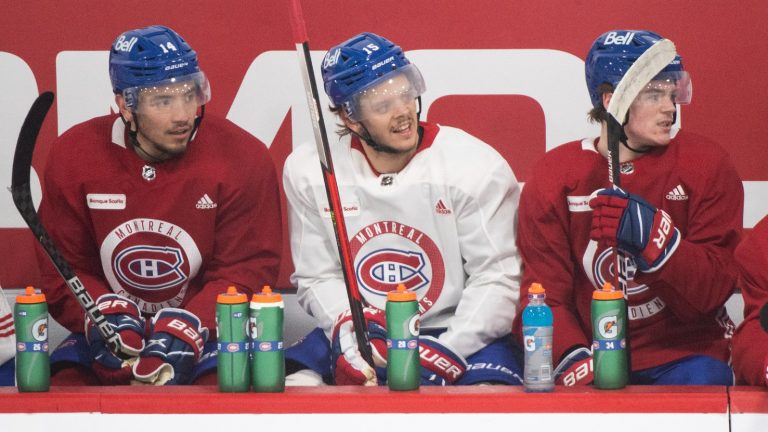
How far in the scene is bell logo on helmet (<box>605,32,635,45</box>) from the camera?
3082mm

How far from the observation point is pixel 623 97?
273 cm

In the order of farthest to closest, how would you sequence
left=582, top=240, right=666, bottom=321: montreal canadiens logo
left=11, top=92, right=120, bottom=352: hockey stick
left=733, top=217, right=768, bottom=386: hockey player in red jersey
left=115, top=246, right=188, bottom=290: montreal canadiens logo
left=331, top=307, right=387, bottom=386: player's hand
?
left=115, top=246, right=188, bottom=290: montreal canadiens logo → left=582, top=240, right=666, bottom=321: montreal canadiens logo → left=331, top=307, right=387, bottom=386: player's hand → left=11, top=92, right=120, bottom=352: hockey stick → left=733, top=217, right=768, bottom=386: hockey player in red jersey

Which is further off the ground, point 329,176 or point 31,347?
point 329,176

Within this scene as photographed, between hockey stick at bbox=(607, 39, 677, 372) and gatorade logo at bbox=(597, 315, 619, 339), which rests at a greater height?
hockey stick at bbox=(607, 39, 677, 372)

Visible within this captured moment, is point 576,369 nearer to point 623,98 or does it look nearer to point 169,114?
point 623,98

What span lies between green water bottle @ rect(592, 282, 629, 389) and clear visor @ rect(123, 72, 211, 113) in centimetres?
123

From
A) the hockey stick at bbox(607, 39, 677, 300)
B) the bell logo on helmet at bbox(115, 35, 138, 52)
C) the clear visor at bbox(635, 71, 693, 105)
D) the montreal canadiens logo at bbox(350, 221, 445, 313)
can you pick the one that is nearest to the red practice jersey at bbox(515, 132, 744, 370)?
the clear visor at bbox(635, 71, 693, 105)

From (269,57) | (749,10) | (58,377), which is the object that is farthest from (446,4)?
(58,377)

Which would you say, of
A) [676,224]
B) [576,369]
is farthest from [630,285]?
[576,369]

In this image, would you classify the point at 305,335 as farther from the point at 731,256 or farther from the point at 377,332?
the point at 731,256

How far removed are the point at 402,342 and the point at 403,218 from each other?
790mm

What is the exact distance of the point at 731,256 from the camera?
303 centimetres

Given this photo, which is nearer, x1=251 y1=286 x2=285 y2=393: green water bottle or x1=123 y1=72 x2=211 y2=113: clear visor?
x1=251 y1=286 x2=285 y2=393: green water bottle

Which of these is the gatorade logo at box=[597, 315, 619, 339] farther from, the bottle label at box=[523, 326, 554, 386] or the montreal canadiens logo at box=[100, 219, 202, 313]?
the montreal canadiens logo at box=[100, 219, 202, 313]
